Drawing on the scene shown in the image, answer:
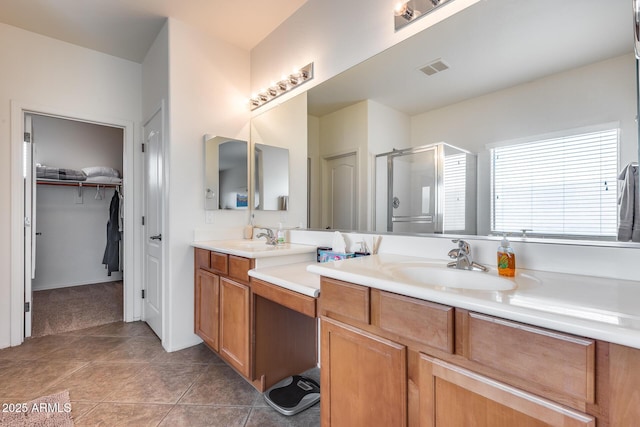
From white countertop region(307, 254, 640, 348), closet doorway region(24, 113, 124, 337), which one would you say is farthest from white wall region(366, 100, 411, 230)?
closet doorway region(24, 113, 124, 337)

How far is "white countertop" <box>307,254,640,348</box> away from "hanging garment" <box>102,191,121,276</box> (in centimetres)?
415

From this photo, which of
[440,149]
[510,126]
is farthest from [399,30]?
[510,126]

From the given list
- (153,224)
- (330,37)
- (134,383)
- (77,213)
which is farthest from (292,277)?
(77,213)

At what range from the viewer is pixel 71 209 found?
438 cm

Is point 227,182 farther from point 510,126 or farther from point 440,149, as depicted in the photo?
point 510,126

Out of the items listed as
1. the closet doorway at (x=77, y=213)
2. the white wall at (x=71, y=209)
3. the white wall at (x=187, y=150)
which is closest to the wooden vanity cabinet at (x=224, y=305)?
the white wall at (x=187, y=150)

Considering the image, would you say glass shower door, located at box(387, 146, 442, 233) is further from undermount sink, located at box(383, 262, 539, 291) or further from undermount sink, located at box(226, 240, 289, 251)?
undermount sink, located at box(226, 240, 289, 251)

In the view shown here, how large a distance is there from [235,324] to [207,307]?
487 millimetres

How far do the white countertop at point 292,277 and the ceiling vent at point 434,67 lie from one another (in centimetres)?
121

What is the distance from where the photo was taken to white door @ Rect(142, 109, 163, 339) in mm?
2615

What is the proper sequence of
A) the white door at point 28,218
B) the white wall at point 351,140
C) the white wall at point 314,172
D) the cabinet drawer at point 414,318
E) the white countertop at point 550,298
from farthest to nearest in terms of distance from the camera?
the white door at point 28,218, the white wall at point 314,172, the white wall at point 351,140, the cabinet drawer at point 414,318, the white countertop at point 550,298

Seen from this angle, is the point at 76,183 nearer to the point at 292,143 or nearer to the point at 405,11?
the point at 292,143

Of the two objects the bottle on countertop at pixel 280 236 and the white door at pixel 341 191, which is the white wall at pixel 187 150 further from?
the white door at pixel 341 191

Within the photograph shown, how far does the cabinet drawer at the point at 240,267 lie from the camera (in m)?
1.82
